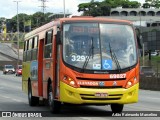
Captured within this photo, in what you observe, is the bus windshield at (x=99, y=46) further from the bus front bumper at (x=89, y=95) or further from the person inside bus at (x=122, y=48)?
the bus front bumper at (x=89, y=95)

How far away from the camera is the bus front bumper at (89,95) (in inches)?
569

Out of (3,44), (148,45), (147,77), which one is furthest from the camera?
(3,44)

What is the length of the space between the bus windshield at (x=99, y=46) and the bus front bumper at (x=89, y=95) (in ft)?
2.18

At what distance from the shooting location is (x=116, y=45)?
15.2m

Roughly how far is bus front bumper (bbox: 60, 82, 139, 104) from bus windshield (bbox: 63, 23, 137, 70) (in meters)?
0.67

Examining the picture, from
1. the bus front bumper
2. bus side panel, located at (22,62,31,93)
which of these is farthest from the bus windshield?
bus side panel, located at (22,62,31,93)

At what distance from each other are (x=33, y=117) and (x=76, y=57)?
84.5 inches

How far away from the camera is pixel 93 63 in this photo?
14.8 m

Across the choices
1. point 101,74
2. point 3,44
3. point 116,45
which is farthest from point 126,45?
point 3,44

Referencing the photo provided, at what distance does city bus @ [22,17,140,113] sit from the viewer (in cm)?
1455

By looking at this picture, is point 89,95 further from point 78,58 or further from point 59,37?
point 59,37

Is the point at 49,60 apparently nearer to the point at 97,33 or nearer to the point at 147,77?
the point at 97,33

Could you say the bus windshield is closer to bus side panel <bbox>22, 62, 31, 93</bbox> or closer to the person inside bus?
the person inside bus

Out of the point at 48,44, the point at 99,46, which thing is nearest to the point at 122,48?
the point at 99,46
